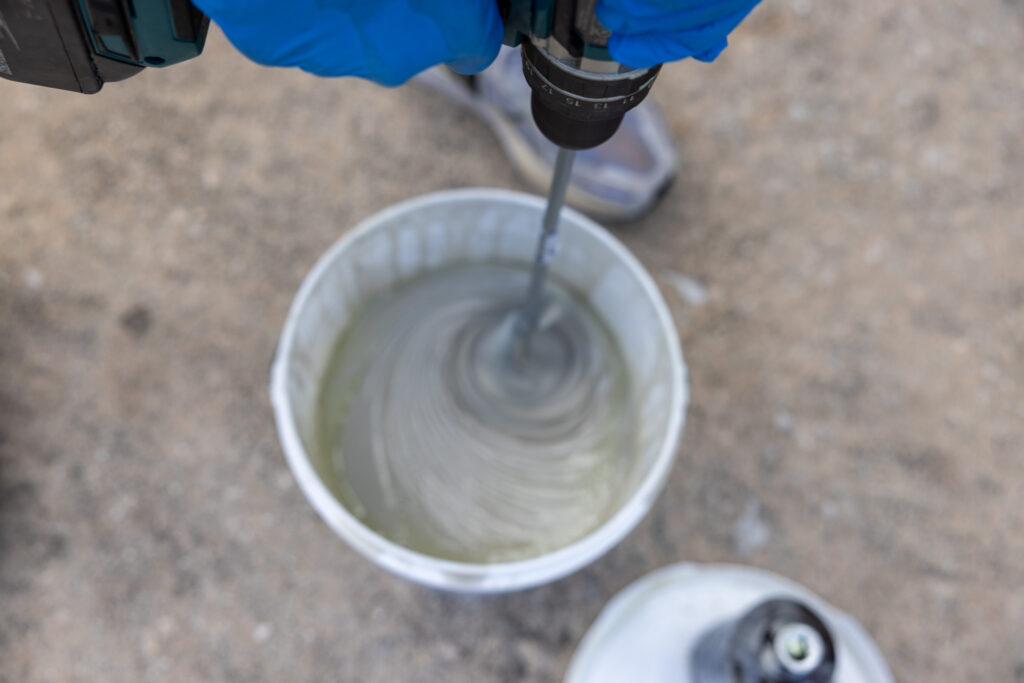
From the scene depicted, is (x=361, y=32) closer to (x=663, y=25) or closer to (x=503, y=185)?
(x=663, y=25)

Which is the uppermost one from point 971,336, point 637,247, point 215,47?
point 215,47

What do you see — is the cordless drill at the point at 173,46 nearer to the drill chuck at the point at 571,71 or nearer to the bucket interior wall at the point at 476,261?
the drill chuck at the point at 571,71

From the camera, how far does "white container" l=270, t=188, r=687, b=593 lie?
2.60 feet

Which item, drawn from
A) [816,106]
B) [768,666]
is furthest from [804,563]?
[816,106]

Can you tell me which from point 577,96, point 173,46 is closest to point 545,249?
point 577,96

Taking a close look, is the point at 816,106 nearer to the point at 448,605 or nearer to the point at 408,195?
the point at 408,195

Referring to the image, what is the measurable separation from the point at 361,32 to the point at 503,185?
2.42 feet

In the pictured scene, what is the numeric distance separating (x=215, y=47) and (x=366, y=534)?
93 cm

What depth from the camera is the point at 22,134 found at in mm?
1284

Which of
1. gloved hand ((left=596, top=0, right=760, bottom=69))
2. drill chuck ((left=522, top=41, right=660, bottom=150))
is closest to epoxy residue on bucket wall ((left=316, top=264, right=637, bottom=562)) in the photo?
drill chuck ((left=522, top=41, right=660, bottom=150))

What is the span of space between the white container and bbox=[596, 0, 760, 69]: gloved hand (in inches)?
15.2

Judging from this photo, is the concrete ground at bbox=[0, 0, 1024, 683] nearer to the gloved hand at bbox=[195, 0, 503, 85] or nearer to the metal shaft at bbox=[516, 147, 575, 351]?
the metal shaft at bbox=[516, 147, 575, 351]

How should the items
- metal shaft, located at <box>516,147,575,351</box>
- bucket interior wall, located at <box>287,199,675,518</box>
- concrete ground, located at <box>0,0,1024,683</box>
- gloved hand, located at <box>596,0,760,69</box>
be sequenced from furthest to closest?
concrete ground, located at <box>0,0,1024,683</box>, bucket interior wall, located at <box>287,199,675,518</box>, metal shaft, located at <box>516,147,575,351</box>, gloved hand, located at <box>596,0,760,69</box>

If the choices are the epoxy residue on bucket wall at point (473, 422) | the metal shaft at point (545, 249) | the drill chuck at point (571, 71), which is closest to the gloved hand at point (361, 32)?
the drill chuck at point (571, 71)
